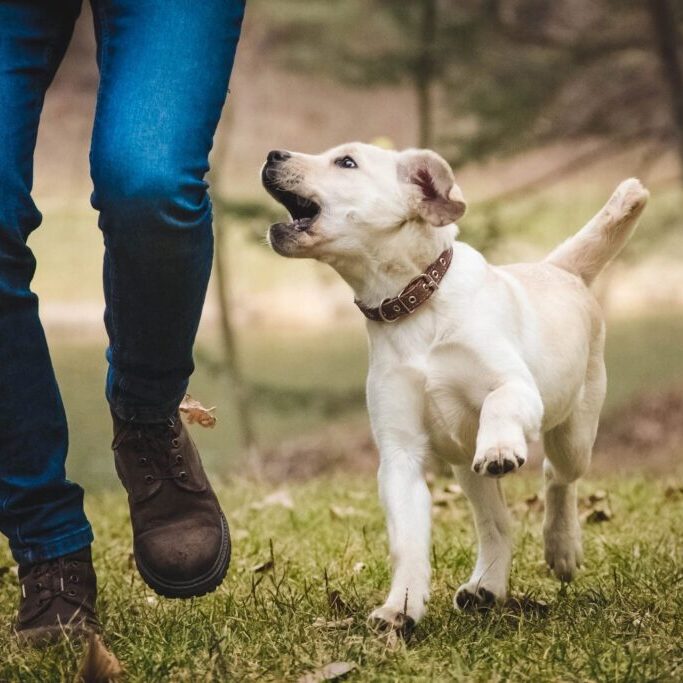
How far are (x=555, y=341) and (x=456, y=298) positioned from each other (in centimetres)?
39

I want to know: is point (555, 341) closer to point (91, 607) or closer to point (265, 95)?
point (91, 607)

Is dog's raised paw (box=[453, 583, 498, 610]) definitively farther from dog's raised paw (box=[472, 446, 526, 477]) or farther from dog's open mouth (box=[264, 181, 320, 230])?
dog's open mouth (box=[264, 181, 320, 230])

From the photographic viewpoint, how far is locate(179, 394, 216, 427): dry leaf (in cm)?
289

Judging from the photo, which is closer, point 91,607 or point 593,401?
point 91,607

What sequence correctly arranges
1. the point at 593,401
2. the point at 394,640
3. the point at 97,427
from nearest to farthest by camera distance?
the point at 394,640, the point at 593,401, the point at 97,427

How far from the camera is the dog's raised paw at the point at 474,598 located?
9.46 feet

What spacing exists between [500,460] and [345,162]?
0.93 metres

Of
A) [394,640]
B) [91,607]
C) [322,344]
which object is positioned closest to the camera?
[394,640]

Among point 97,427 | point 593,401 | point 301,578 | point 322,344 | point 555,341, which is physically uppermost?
point 555,341

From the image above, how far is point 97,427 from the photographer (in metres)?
11.7

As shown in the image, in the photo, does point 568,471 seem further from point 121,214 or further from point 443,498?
point 121,214

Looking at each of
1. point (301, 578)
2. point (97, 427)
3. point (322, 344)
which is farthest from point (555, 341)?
point (322, 344)

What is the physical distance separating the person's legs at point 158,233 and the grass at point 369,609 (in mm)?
205

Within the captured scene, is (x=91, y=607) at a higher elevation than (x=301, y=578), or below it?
higher
